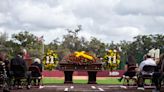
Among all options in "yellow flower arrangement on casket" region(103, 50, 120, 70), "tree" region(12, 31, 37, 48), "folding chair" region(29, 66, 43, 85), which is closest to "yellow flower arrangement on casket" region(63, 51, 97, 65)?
"folding chair" region(29, 66, 43, 85)

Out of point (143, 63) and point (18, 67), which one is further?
point (143, 63)

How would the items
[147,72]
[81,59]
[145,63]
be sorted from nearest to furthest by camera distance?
[145,63] → [147,72] → [81,59]

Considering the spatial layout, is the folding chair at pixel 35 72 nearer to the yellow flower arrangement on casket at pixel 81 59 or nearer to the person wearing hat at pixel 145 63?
the person wearing hat at pixel 145 63

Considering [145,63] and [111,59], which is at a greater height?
[111,59]

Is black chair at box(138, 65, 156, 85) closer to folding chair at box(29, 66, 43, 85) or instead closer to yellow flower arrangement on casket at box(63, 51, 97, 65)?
folding chair at box(29, 66, 43, 85)

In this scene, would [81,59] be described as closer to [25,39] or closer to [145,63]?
[145,63]

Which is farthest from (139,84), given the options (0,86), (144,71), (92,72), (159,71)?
(92,72)

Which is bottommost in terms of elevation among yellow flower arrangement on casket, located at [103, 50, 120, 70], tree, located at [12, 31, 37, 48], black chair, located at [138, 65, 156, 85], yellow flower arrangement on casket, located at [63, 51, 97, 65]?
black chair, located at [138, 65, 156, 85]

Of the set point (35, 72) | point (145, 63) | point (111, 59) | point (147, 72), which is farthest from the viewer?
point (111, 59)

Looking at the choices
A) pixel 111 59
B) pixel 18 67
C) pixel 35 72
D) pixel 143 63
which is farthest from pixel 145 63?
pixel 111 59

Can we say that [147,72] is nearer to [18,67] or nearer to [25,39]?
[18,67]

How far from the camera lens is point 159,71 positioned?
1469 cm

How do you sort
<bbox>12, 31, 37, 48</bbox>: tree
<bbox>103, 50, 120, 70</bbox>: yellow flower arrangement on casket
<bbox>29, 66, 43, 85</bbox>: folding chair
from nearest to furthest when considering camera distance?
<bbox>29, 66, 43, 85</bbox>: folding chair
<bbox>103, 50, 120, 70</bbox>: yellow flower arrangement on casket
<bbox>12, 31, 37, 48</bbox>: tree

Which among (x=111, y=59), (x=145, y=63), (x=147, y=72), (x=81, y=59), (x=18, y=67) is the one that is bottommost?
(x=147, y=72)
